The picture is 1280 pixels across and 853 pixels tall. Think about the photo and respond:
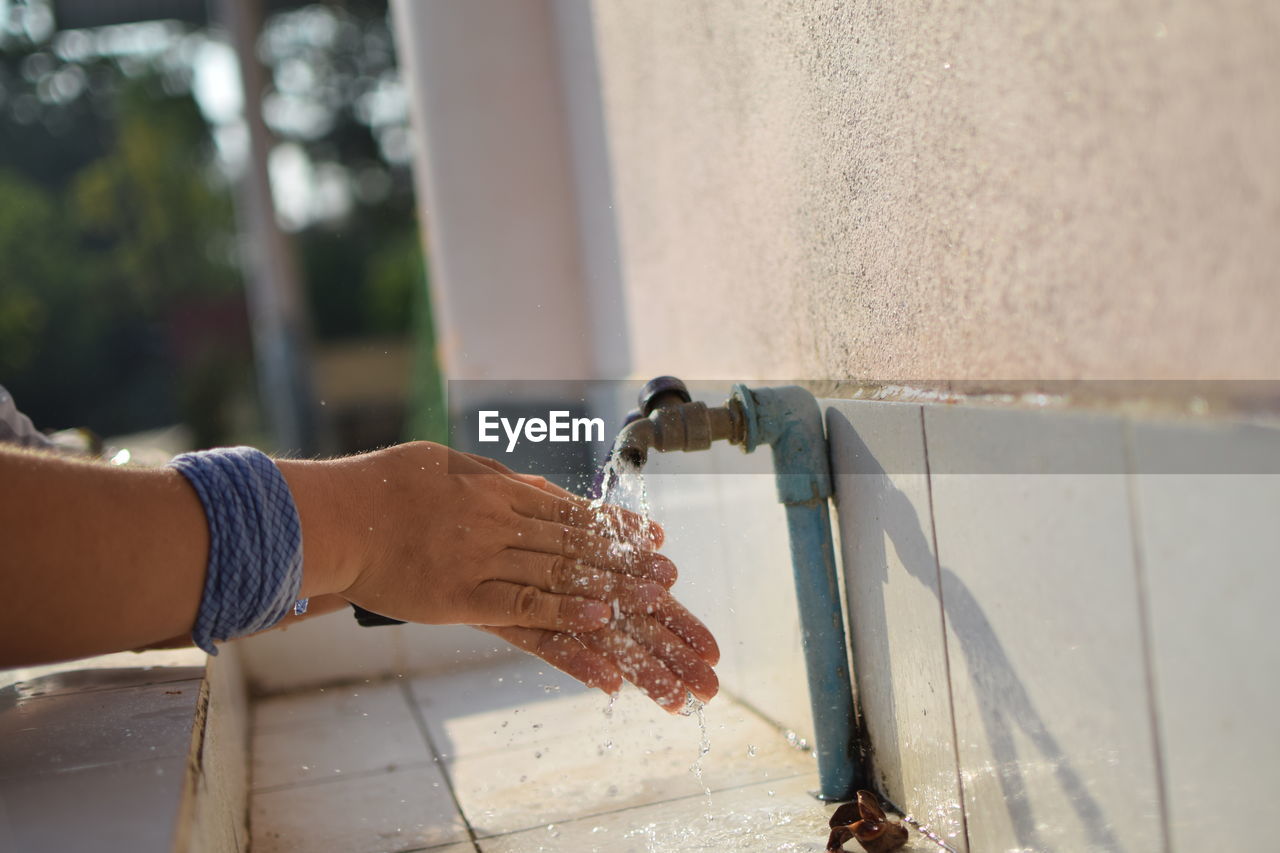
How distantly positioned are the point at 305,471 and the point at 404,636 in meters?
1.31

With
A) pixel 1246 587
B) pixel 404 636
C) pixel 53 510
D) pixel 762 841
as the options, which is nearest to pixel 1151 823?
pixel 1246 587

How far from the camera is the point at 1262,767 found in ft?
2.82

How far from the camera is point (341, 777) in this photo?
1.93 m

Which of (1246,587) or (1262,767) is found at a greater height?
(1246,587)

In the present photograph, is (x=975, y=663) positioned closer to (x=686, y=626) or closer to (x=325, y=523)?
(x=686, y=626)

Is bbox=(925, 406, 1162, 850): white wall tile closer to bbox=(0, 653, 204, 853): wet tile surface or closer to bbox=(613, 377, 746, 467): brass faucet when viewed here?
bbox=(613, 377, 746, 467): brass faucet

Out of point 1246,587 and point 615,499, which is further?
point 615,499

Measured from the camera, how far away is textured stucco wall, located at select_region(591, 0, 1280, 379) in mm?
848

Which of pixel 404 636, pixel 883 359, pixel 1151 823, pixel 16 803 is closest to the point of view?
pixel 1151 823

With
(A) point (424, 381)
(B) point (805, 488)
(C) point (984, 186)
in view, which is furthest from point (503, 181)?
(C) point (984, 186)

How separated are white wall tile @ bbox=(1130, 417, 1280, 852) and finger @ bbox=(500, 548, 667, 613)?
0.63 meters

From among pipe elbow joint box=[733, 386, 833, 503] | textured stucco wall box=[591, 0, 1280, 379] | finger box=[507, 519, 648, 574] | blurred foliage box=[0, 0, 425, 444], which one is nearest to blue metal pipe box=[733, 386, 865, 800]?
pipe elbow joint box=[733, 386, 833, 503]

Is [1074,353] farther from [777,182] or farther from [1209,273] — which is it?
[777,182]

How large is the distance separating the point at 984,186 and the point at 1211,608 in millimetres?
478
